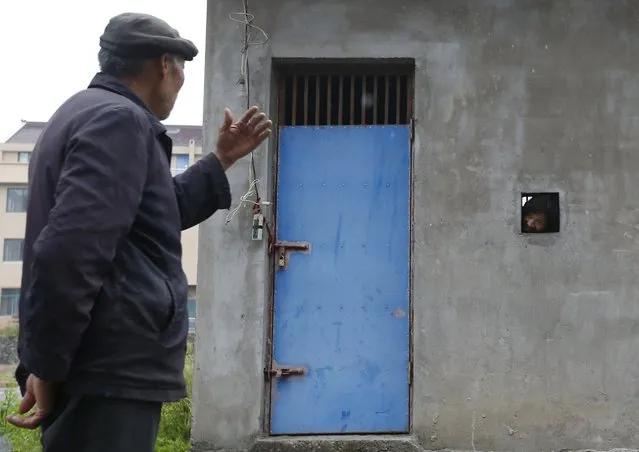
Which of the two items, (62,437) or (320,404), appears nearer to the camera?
(62,437)

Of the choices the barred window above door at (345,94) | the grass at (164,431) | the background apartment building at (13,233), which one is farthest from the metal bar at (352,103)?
the background apartment building at (13,233)

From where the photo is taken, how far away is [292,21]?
228 inches

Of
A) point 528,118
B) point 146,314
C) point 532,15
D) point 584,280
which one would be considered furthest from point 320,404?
point 146,314

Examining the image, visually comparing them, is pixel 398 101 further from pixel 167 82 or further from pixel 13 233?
pixel 13 233

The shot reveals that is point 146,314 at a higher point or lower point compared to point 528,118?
lower

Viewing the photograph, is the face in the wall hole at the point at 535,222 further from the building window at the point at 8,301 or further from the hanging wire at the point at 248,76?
the building window at the point at 8,301

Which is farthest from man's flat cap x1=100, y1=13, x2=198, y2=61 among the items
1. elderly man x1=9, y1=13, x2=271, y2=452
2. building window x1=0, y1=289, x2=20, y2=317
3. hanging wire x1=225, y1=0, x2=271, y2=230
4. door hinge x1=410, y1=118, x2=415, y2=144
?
building window x1=0, y1=289, x2=20, y2=317

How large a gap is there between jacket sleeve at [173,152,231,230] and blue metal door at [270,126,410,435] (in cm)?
297

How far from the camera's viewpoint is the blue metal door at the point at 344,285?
18.3 ft

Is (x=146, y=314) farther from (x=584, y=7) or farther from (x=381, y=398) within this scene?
(x=584, y=7)

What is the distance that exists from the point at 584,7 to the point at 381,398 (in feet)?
10.3

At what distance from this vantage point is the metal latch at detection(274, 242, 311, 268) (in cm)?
569

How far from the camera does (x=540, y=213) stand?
5625mm

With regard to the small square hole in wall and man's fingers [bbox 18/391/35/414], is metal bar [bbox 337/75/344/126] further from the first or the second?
man's fingers [bbox 18/391/35/414]
